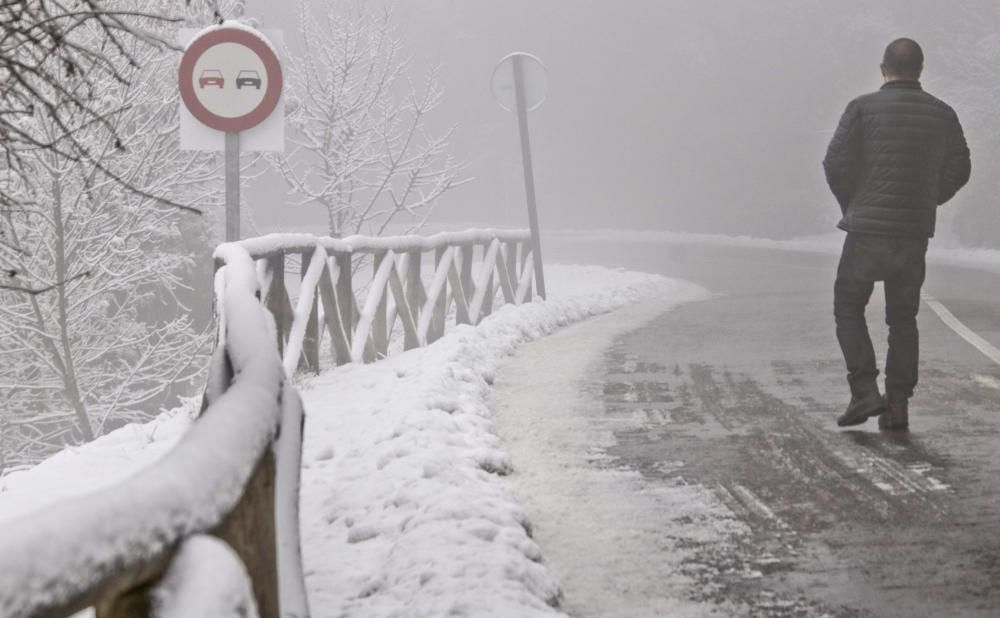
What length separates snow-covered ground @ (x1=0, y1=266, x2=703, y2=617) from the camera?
420cm

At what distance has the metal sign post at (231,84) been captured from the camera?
7.63 meters

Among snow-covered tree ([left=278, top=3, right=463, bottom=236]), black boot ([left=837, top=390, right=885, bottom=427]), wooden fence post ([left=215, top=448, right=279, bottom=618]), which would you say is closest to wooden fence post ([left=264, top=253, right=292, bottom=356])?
black boot ([left=837, top=390, right=885, bottom=427])

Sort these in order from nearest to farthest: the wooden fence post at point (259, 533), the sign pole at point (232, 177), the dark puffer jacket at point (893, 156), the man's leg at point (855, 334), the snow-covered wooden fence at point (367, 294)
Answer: the wooden fence post at point (259, 533) < the dark puffer jacket at point (893, 156) < the man's leg at point (855, 334) < the sign pole at point (232, 177) < the snow-covered wooden fence at point (367, 294)

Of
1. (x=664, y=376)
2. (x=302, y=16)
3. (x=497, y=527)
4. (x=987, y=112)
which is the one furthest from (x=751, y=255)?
(x=497, y=527)

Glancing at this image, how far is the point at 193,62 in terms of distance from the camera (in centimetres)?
766

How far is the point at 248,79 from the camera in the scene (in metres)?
7.70

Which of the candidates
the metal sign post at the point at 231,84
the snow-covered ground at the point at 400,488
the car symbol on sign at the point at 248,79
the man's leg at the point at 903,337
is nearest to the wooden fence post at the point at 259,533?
the snow-covered ground at the point at 400,488

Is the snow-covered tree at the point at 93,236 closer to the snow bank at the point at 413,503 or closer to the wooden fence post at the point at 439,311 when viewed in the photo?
the wooden fence post at the point at 439,311

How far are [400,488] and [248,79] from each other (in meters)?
3.31

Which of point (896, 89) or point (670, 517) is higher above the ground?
point (896, 89)

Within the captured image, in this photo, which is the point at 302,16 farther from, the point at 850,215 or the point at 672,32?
the point at 672,32

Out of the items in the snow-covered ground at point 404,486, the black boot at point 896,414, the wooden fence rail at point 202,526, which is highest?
the wooden fence rail at point 202,526

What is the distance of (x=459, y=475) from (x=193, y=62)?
3418 mm

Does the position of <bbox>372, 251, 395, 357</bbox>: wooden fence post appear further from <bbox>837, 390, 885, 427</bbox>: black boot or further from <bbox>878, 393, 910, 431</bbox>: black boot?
<bbox>878, 393, 910, 431</bbox>: black boot
